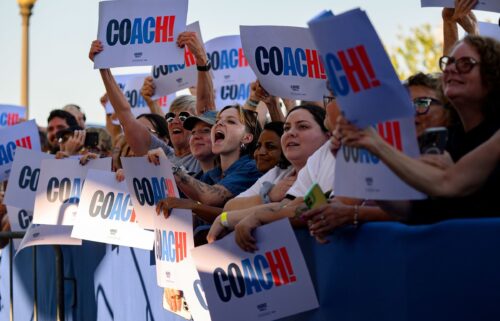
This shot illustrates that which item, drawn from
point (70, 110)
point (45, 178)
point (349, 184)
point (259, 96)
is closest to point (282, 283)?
point (349, 184)

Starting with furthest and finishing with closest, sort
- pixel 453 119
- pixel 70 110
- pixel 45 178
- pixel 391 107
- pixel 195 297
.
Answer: pixel 70 110 → pixel 45 178 → pixel 195 297 → pixel 453 119 → pixel 391 107

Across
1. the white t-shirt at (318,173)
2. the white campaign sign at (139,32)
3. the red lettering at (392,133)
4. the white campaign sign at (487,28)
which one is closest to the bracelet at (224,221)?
the white t-shirt at (318,173)

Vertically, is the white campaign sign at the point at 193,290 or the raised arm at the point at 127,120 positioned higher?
the raised arm at the point at 127,120

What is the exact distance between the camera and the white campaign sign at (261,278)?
5320 millimetres

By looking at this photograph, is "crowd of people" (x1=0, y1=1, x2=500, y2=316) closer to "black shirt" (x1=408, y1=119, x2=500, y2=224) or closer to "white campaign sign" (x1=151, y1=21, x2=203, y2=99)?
"black shirt" (x1=408, y1=119, x2=500, y2=224)

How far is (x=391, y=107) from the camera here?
426 centimetres

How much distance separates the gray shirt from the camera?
799 cm

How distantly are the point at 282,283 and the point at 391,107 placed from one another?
4.73 feet

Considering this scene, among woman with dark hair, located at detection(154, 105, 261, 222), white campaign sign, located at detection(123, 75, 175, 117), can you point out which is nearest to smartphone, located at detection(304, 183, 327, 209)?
woman with dark hair, located at detection(154, 105, 261, 222)

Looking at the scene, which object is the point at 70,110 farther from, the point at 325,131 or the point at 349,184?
the point at 349,184

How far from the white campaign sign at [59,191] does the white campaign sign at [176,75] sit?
3.26 ft

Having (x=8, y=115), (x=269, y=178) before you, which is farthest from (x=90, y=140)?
(x=269, y=178)

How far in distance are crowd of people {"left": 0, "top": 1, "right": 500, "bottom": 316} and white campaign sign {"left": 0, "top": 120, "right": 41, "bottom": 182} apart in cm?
37

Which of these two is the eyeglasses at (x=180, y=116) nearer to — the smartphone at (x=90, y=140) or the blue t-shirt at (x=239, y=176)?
the blue t-shirt at (x=239, y=176)
